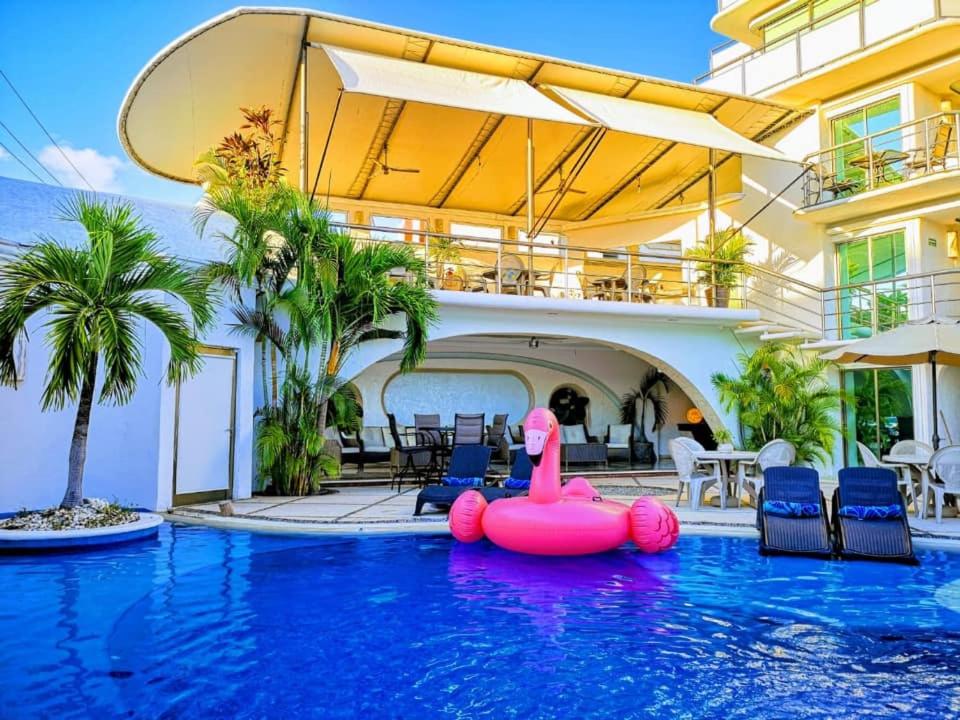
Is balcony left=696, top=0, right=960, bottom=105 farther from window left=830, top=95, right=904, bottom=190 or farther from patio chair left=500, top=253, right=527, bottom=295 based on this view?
patio chair left=500, top=253, right=527, bottom=295

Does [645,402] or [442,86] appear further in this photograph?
[645,402]

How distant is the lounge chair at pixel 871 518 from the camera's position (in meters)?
6.89

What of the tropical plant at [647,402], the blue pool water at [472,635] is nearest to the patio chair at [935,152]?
the tropical plant at [647,402]

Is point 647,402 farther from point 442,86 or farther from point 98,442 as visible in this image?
point 98,442

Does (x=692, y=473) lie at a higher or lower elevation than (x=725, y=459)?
lower

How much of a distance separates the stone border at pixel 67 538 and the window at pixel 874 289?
12.2 metres

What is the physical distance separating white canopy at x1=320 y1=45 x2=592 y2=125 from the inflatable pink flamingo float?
6245 mm

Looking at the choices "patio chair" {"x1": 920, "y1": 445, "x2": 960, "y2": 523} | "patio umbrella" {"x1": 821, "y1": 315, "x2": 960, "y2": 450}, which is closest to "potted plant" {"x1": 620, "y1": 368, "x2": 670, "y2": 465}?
"patio umbrella" {"x1": 821, "y1": 315, "x2": 960, "y2": 450}

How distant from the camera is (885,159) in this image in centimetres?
1323

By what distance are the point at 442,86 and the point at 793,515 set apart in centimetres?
856

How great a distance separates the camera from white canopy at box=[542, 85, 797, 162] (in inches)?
505

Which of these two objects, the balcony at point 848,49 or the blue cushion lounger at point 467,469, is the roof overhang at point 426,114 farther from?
the blue cushion lounger at point 467,469

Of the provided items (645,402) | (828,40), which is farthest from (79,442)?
(828,40)

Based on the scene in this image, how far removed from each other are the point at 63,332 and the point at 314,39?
23.8ft
